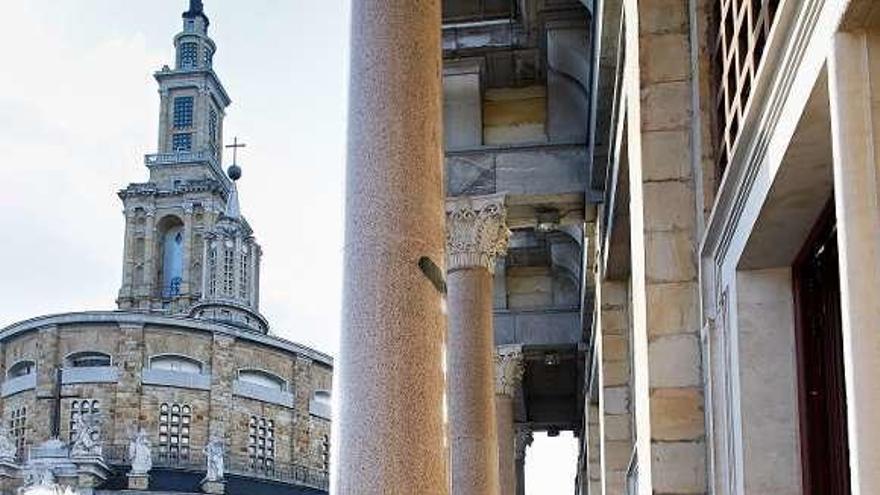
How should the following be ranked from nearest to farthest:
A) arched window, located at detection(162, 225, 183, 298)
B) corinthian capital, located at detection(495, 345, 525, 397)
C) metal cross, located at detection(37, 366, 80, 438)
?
corinthian capital, located at detection(495, 345, 525, 397) → metal cross, located at detection(37, 366, 80, 438) → arched window, located at detection(162, 225, 183, 298)

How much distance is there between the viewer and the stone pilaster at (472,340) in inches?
627

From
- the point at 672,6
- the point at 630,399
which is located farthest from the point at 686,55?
the point at 630,399

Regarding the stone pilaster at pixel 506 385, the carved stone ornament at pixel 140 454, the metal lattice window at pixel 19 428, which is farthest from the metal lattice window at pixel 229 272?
the stone pilaster at pixel 506 385

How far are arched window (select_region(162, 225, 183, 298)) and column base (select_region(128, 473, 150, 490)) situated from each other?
37317 mm

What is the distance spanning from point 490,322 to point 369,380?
9121mm

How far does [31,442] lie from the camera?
89.9 metres

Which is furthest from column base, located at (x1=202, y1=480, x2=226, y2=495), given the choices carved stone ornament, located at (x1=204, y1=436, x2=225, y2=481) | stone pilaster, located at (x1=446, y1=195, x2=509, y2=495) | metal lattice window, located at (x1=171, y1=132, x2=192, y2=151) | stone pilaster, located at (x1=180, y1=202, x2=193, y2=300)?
stone pilaster, located at (x1=446, y1=195, x2=509, y2=495)

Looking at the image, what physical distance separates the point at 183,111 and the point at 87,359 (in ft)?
130

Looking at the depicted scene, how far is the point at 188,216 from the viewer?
120 meters

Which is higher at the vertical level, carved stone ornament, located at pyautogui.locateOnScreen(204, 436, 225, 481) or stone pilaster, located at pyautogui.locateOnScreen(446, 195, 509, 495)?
carved stone ornament, located at pyautogui.locateOnScreen(204, 436, 225, 481)

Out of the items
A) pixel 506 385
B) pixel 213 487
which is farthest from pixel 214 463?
pixel 506 385

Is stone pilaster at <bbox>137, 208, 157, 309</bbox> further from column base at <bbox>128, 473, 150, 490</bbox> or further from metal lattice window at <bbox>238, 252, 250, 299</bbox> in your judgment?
column base at <bbox>128, 473, 150, 490</bbox>

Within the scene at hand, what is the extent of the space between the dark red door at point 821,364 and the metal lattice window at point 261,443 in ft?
279

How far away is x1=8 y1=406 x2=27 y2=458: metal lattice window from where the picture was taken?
9031 centimetres
